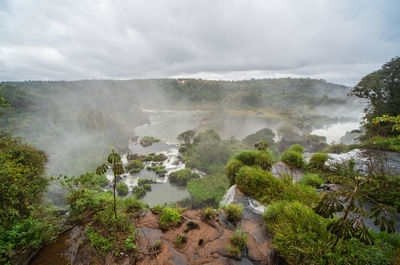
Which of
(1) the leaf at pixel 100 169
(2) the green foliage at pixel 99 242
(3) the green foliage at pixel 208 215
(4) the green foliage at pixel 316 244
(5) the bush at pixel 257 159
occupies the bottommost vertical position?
(3) the green foliage at pixel 208 215

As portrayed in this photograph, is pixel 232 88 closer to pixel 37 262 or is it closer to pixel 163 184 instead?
pixel 163 184

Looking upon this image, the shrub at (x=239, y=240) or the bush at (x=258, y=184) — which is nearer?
the shrub at (x=239, y=240)

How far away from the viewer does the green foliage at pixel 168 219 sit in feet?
13.9

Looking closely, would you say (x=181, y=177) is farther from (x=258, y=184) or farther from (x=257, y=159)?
(x=258, y=184)

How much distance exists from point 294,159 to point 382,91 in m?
12.5

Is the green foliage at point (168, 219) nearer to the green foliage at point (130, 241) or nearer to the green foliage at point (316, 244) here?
the green foliage at point (130, 241)

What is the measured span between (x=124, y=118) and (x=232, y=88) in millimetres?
71340

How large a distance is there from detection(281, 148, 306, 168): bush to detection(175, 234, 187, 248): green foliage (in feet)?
21.5

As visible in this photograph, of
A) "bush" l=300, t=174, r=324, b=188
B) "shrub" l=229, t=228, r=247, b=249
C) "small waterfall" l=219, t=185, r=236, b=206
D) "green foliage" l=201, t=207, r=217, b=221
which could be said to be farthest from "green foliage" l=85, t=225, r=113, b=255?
"bush" l=300, t=174, r=324, b=188

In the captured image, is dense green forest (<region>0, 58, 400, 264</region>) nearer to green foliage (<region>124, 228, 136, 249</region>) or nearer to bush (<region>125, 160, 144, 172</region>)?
green foliage (<region>124, 228, 136, 249</region>)

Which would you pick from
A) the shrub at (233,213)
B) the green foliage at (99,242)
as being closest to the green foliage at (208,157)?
the shrub at (233,213)

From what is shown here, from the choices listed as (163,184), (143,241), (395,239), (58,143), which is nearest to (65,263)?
(143,241)

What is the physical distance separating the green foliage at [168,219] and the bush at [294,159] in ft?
20.4

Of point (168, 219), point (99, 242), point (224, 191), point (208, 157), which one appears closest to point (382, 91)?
point (224, 191)
